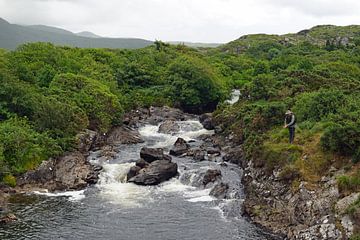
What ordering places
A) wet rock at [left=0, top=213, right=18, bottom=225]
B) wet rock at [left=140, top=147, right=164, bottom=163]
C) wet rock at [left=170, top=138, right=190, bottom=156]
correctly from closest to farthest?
wet rock at [left=0, top=213, right=18, bottom=225] → wet rock at [left=140, top=147, right=164, bottom=163] → wet rock at [left=170, top=138, right=190, bottom=156]

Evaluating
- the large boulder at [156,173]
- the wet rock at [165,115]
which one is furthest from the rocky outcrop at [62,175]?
the wet rock at [165,115]

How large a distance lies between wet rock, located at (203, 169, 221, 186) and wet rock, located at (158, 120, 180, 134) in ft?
76.1

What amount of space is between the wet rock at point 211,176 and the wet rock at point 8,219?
1954 cm

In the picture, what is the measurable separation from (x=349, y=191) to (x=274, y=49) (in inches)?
5017

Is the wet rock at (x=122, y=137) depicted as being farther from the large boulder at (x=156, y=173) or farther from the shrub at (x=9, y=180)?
the shrub at (x=9, y=180)

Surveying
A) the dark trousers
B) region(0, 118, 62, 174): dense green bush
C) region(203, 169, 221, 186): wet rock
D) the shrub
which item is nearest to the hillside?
the dark trousers

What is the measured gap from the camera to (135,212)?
40.8m

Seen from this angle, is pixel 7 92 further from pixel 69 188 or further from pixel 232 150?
pixel 232 150

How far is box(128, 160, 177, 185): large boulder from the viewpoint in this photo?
48.6 metres

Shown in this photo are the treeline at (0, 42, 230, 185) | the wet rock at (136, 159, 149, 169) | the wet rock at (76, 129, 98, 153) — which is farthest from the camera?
the wet rock at (76, 129, 98, 153)

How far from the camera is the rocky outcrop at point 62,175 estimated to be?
156ft

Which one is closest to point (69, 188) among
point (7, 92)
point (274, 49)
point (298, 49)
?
point (7, 92)

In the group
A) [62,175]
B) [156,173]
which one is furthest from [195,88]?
[62,175]

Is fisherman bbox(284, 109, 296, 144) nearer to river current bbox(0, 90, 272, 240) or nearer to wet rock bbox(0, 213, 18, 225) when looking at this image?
river current bbox(0, 90, 272, 240)
